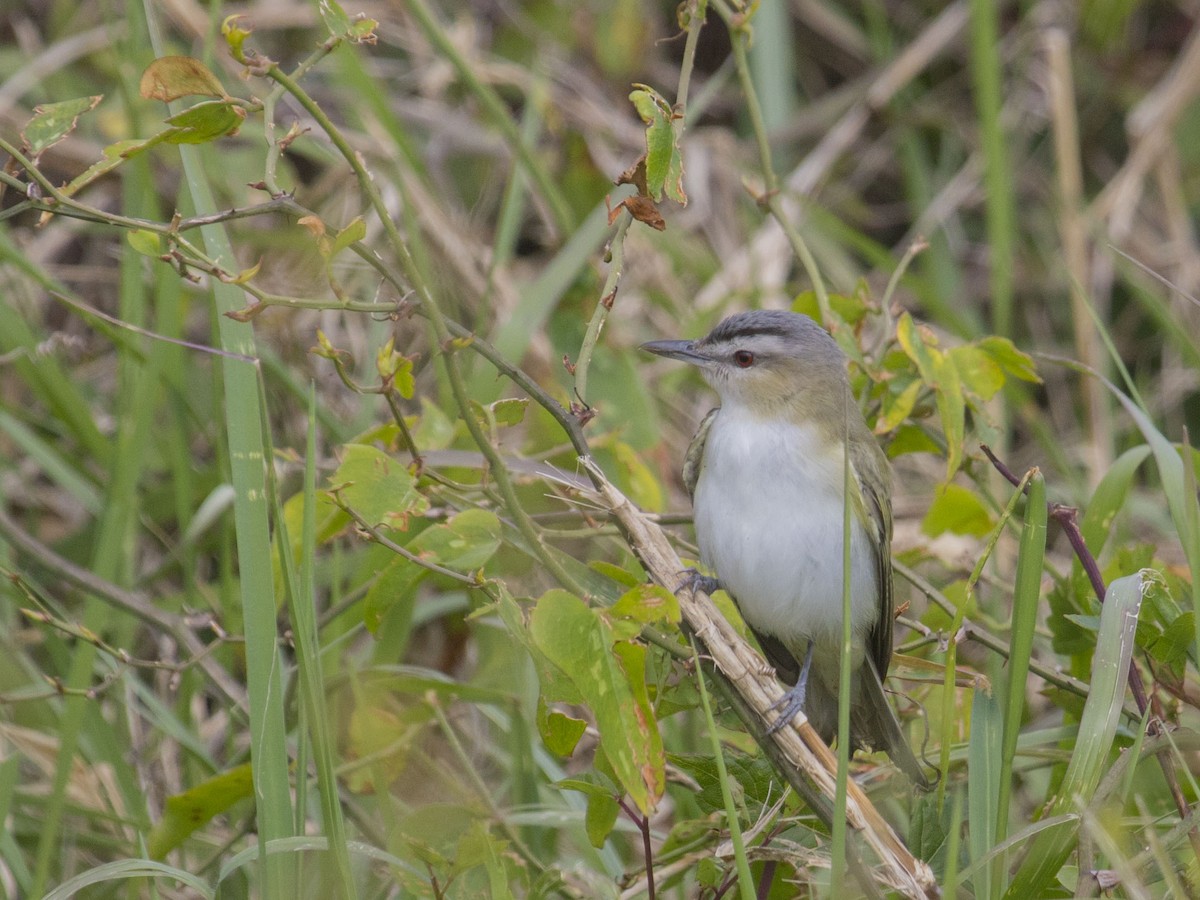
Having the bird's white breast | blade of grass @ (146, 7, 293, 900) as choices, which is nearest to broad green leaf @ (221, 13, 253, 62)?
blade of grass @ (146, 7, 293, 900)

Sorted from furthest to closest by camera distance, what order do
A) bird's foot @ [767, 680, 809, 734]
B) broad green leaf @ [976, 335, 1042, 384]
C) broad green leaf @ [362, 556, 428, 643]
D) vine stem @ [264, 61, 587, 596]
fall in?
broad green leaf @ [976, 335, 1042, 384]
broad green leaf @ [362, 556, 428, 643]
bird's foot @ [767, 680, 809, 734]
vine stem @ [264, 61, 587, 596]

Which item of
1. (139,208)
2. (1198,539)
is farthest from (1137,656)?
(139,208)

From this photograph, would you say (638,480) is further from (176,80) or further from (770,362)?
(176,80)

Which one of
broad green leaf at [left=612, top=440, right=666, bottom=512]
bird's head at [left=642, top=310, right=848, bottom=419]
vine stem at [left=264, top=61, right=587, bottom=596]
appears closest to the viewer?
vine stem at [left=264, top=61, right=587, bottom=596]

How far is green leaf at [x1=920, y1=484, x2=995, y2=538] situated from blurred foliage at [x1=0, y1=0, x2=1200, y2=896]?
14 mm

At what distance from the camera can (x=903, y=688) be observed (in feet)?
11.3

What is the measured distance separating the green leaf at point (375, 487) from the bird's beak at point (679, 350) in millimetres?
1037

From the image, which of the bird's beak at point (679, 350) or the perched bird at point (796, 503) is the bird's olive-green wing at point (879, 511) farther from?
the bird's beak at point (679, 350)

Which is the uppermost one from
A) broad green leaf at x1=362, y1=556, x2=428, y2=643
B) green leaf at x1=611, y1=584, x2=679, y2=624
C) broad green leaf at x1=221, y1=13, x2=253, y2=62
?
broad green leaf at x1=221, y1=13, x2=253, y2=62

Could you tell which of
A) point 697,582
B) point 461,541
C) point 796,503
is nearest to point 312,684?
point 461,541

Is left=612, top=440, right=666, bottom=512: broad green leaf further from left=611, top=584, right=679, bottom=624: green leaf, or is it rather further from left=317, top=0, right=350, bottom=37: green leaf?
left=317, top=0, right=350, bottom=37: green leaf

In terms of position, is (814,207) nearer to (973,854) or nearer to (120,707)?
(120,707)

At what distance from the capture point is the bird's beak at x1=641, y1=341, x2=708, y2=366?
11.2 ft

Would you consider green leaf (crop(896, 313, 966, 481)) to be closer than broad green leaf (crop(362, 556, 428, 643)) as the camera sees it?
No
